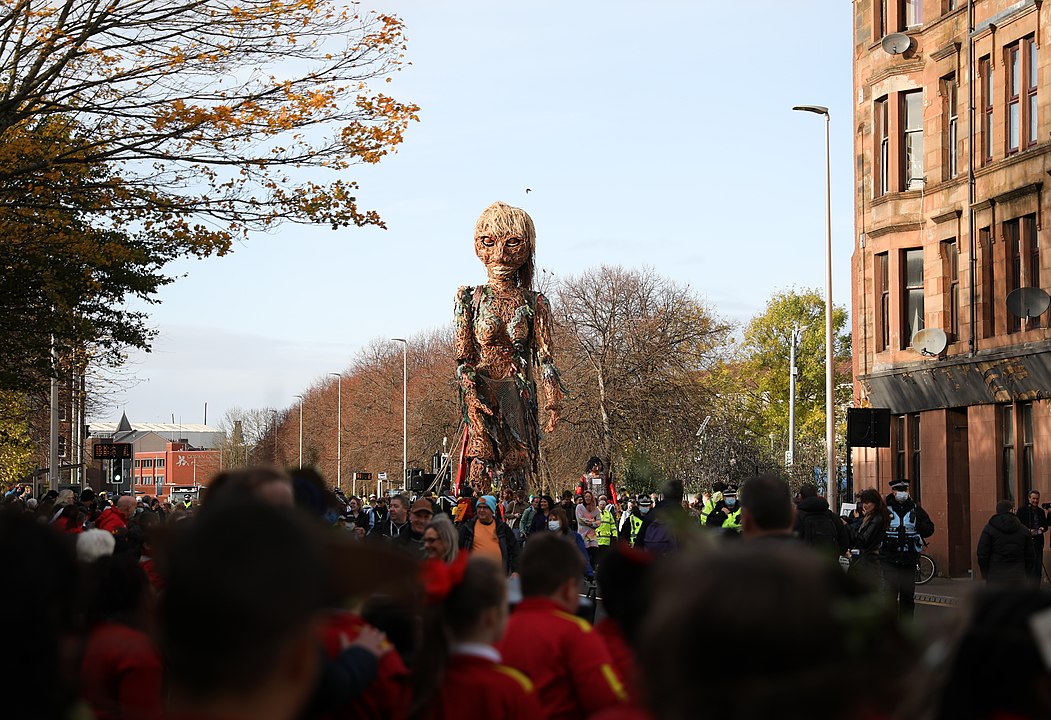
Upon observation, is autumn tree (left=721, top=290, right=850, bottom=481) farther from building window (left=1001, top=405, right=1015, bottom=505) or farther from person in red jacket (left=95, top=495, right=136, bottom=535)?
person in red jacket (left=95, top=495, right=136, bottom=535)

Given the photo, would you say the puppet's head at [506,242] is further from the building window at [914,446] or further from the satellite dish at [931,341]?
the building window at [914,446]

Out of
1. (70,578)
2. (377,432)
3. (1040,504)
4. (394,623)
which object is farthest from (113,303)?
(377,432)

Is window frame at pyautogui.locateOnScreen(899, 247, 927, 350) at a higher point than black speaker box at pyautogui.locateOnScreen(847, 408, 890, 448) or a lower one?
higher

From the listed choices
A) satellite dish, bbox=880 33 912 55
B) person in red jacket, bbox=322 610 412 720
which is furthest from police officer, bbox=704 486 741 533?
person in red jacket, bbox=322 610 412 720

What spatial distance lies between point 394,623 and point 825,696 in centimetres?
350

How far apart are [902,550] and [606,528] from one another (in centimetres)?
726

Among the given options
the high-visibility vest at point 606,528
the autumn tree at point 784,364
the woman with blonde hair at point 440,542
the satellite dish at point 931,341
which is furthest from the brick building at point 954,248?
the autumn tree at point 784,364

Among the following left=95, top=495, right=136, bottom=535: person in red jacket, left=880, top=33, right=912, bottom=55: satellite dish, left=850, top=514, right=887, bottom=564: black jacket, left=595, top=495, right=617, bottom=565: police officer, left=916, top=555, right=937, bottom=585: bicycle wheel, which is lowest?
left=916, top=555, right=937, bottom=585: bicycle wheel

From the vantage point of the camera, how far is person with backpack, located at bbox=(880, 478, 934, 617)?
17.6m

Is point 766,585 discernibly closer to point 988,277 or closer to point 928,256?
point 988,277

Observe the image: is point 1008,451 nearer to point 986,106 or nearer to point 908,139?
Result: point 986,106

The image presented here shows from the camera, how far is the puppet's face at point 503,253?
28.0m

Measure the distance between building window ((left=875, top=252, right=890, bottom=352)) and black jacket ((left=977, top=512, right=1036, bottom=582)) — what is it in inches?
670

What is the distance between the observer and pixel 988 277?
103 feet
